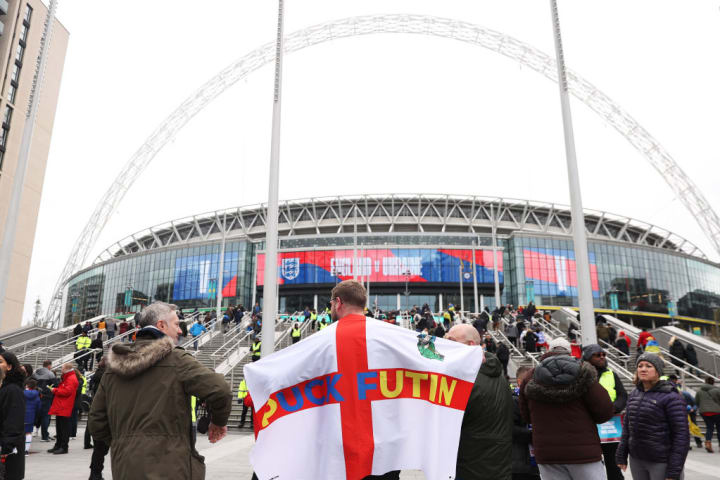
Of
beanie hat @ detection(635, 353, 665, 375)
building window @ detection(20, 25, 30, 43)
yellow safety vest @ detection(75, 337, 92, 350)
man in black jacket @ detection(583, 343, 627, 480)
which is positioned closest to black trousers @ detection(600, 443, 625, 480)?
man in black jacket @ detection(583, 343, 627, 480)

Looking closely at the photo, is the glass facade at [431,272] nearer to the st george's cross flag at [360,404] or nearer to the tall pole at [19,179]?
the tall pole at [19,179]

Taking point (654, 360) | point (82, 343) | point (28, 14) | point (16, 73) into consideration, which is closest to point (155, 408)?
point (654, 360)

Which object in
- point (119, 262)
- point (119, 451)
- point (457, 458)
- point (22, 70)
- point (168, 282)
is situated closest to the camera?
point (119, 451)

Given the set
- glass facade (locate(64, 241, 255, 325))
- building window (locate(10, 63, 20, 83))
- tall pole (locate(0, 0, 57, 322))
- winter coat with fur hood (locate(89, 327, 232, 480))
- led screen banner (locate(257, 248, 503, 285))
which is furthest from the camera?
glass facade (locate(64, 241, 255, 325))

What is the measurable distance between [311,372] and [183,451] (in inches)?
38.3

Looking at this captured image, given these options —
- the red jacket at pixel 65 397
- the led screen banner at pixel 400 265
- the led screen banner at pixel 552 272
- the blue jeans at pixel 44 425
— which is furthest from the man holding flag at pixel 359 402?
the led screen banner at pixel 552 272

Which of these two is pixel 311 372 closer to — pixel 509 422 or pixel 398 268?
pixel 509 422

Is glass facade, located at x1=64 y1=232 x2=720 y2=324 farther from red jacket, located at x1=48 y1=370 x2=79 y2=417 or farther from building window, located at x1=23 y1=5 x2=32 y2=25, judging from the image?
red jacket, located at x1=48 y1=370 x2=79 y2=417

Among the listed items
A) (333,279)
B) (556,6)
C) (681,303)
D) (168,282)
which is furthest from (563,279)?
(556,6)

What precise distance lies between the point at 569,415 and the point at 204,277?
224 ft

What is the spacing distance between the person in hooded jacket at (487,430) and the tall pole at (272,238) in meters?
8.77

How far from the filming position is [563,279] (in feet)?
212

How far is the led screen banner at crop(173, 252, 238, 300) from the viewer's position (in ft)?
225

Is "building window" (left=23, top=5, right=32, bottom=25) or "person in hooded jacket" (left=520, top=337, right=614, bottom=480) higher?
"building window" (left=23, top=5, right=32, bottom=25)
